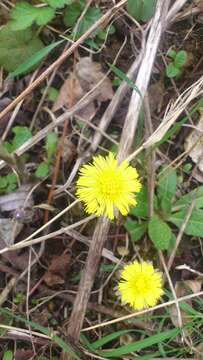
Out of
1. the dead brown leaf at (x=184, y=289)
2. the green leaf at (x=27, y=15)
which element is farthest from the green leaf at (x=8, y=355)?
the green leaf at (x=27, y=15)

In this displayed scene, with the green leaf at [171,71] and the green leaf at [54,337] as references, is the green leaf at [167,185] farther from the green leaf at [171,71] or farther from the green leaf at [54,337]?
the green leaf at [54,337]

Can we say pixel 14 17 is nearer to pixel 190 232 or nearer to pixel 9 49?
pixel 9 49

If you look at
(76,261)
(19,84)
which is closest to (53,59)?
(19,84)

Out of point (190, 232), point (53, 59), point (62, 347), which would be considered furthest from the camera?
point (53, 59)

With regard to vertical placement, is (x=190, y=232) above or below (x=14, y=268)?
below

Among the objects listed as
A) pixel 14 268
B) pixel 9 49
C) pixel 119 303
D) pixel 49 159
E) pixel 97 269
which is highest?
pixel 9 49

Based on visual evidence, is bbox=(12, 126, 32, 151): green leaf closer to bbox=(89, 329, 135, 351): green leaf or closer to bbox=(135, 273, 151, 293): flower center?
bbox=(135, 273, 151, 293): flower center
